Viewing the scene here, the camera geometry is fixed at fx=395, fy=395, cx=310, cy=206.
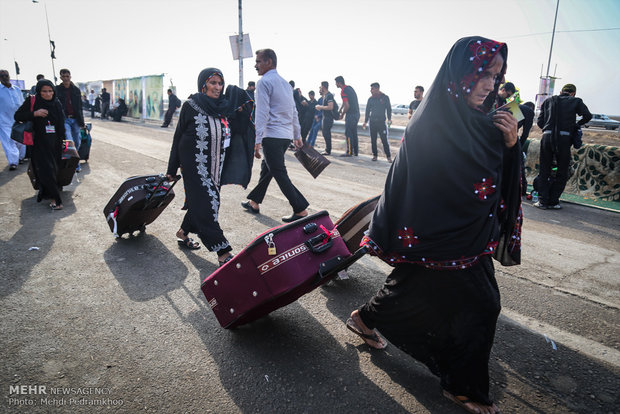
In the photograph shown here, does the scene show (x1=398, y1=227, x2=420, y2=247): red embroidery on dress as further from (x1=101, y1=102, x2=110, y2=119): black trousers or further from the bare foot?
(x1=101, y1=102, x2=110, y2=119): black trousers

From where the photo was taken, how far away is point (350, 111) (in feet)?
39.4

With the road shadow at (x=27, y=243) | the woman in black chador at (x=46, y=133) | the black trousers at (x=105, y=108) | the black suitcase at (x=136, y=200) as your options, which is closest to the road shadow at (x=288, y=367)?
the black suitcase at (x=136, y=200)

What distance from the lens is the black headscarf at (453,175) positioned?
1.96 metres

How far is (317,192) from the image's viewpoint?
7043mm

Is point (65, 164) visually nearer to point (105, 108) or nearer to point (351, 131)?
point (351, 131)

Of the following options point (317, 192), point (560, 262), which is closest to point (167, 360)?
point (560, 262)

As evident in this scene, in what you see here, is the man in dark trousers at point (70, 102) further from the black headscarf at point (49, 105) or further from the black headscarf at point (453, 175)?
the black headscarf at point (453, 175)

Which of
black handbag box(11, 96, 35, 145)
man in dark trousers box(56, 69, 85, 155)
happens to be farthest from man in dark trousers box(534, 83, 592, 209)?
man in dark trousers box(56, 69, 85, 155)

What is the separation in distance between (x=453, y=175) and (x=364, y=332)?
1.19 m

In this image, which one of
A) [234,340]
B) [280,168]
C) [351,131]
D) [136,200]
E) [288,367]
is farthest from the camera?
[351,131]

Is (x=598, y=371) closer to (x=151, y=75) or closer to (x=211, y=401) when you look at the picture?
(x=211, y=401)

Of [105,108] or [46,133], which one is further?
[105,108]

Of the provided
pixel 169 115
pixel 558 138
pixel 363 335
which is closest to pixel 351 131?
pixel 558 138

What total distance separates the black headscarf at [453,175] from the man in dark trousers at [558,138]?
546 centimetres
